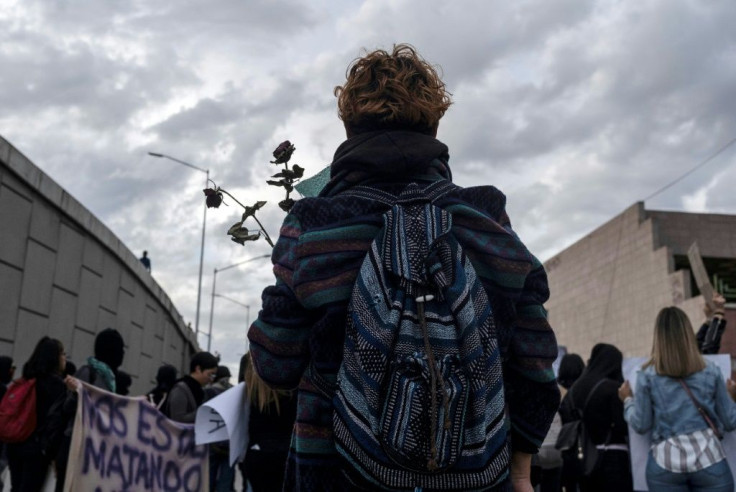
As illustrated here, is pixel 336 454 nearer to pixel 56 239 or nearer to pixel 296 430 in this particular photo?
pixel 296 430

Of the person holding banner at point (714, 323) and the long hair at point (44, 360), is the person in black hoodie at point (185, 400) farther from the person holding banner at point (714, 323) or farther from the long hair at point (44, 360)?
the person holding banner at point (714, 323)

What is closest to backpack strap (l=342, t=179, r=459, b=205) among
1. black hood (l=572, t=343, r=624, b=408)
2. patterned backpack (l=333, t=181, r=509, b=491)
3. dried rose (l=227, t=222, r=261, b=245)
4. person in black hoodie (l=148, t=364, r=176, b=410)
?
patterned backpack (l=333, t=181, r=509, b=491)

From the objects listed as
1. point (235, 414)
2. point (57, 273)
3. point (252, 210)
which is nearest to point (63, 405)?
point (235, 414)

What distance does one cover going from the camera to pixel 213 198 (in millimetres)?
3346

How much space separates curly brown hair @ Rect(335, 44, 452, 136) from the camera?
242cm

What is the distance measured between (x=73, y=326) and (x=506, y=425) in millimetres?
16472

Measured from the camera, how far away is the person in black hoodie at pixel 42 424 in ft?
22.8

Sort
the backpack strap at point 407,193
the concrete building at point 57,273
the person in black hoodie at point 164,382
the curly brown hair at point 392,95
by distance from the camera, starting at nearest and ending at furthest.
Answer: the backpack strap at point 407,193 < the curly brown hair at point 392,95 < the person in black hoodie at point 164,382 < the concrete building at point 57,273

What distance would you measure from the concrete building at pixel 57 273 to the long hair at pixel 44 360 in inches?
263

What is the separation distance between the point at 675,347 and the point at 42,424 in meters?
4.80

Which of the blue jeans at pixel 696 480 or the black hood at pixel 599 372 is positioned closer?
the blue jeans at pixel 696 480

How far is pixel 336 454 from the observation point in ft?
6.91

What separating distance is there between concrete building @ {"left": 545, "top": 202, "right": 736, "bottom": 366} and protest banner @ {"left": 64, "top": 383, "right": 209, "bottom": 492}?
956 inches

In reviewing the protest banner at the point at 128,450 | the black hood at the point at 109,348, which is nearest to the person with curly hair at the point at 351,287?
the protest banner at the point at 128,450
